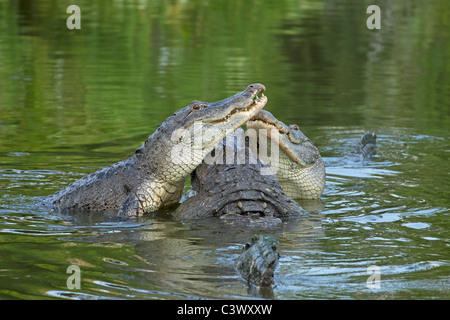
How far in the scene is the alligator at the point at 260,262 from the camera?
462 centimetres

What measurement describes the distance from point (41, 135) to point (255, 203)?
5.32 meters

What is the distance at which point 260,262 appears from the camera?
468cm

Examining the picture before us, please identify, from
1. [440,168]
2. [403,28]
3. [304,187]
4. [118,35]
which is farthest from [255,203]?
[403,28]

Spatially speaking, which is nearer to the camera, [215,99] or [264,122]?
[264,122]

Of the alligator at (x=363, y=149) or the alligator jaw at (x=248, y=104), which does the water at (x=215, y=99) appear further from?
the alligator jaw at (x=248, y=104)

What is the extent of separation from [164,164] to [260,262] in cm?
241

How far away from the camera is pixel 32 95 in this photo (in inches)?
540

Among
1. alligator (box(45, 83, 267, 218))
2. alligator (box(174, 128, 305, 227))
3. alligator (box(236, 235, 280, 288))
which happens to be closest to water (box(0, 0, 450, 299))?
alligator (box(236, 235, 280, 288))

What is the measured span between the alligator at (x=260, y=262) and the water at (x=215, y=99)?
96 mm

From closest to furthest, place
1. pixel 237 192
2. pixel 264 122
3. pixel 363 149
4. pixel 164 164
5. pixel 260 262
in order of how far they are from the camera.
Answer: pixel 260 262 → pixel 237 192 → pixel 164 164 → pixel 264 122 → pixel 363 149

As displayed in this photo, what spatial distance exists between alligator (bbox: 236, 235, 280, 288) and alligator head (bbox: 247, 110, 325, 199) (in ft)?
8.62

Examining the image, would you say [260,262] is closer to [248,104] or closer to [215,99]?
[248,104]

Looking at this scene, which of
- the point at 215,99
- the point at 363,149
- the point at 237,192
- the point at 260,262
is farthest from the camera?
the point at 215,99

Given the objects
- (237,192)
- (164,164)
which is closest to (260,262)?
(237,192)
